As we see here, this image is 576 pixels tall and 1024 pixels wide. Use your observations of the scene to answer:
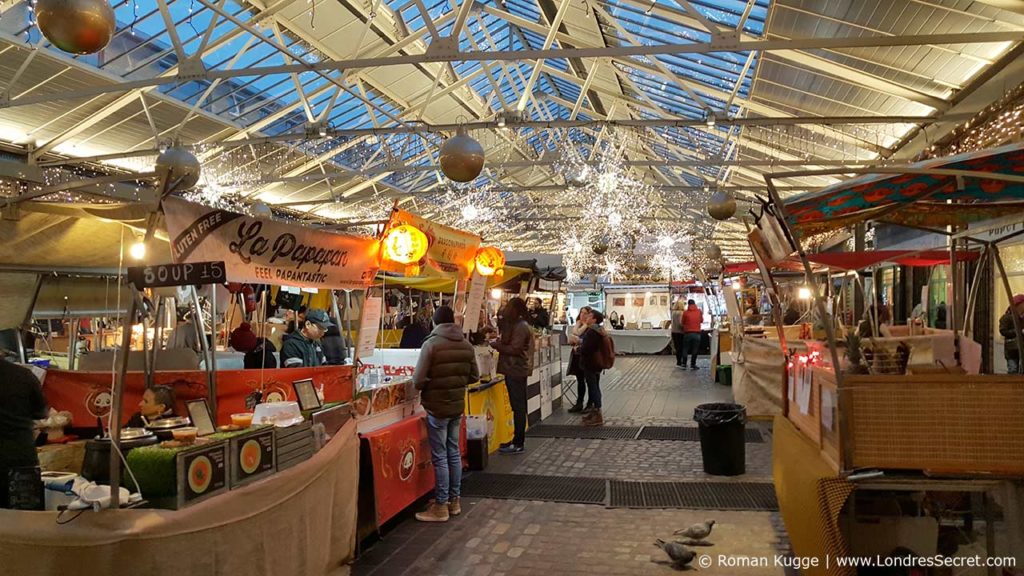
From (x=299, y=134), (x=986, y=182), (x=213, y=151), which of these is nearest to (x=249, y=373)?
(x=986, y=182)

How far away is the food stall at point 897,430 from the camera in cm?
289

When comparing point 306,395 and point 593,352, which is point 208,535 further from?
point 593,352

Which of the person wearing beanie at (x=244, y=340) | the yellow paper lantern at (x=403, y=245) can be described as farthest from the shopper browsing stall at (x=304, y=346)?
the yellow paper lantern at (x=403, y=245)

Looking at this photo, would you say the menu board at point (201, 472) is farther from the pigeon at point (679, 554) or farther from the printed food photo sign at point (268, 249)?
the pigeon at point (679, 554)

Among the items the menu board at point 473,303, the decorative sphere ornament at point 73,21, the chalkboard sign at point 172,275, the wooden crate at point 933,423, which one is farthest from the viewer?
the menu board at point 473,303

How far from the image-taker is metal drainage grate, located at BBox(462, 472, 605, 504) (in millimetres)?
5770

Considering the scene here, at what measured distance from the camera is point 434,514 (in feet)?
17.0

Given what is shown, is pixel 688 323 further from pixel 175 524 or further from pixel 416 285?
pixel 175 524

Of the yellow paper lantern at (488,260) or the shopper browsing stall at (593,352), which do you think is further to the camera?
the shopper browsing stall at (593,352)

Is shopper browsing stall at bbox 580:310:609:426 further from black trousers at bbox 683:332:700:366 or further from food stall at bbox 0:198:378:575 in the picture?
black trousers at bbox 683:332:700:366

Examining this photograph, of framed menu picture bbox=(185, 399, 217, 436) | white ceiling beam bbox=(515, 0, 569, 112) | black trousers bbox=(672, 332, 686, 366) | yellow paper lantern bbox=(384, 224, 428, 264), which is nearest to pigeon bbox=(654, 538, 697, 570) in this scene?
yellow paper lantern bbox=(384, 224, 428, 264)

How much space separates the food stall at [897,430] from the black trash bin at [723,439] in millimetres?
1857

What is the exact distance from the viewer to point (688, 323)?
16516 mm

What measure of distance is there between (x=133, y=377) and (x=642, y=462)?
4.84m
